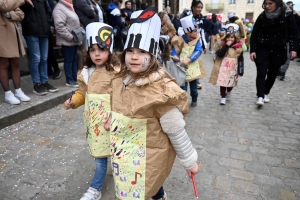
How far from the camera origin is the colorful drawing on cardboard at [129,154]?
168cm

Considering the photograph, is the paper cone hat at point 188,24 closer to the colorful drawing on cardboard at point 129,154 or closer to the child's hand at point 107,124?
the child's hand at point 107,124

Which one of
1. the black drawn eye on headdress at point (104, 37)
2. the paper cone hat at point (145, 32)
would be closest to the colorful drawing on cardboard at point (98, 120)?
the black drawn eye on headdress at point (104, 37)

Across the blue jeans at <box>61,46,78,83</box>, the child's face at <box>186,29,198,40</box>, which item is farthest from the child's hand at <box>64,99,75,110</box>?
the blue jeans at <box>61,46,78,83</box>

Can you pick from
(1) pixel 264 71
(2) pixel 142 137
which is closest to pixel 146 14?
(2) pixel 142 137

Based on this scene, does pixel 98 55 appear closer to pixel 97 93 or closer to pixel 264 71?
pixel 97 93

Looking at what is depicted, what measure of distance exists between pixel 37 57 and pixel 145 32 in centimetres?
349

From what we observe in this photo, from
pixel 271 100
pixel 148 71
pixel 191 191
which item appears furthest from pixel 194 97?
pixel 148 71

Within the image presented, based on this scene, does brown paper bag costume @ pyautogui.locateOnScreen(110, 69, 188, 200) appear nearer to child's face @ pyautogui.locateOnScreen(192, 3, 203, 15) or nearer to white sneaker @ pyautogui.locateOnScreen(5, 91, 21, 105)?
white sneaker @ pyautogui.locateOnScreen(5, 91, 21, 105)

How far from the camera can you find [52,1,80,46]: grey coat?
4829 mm

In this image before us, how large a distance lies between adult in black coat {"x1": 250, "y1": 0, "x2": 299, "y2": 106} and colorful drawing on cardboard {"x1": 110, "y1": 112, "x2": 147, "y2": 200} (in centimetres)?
379

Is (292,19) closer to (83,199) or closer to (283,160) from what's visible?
(283,160)

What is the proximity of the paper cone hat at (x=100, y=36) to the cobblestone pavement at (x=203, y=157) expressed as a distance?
1.38 metres

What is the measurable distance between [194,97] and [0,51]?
3357 mm

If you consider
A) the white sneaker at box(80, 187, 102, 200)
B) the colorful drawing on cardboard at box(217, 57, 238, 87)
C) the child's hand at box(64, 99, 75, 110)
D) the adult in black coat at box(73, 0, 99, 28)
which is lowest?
the white sneaker at box(80, 187, 102, 200)
